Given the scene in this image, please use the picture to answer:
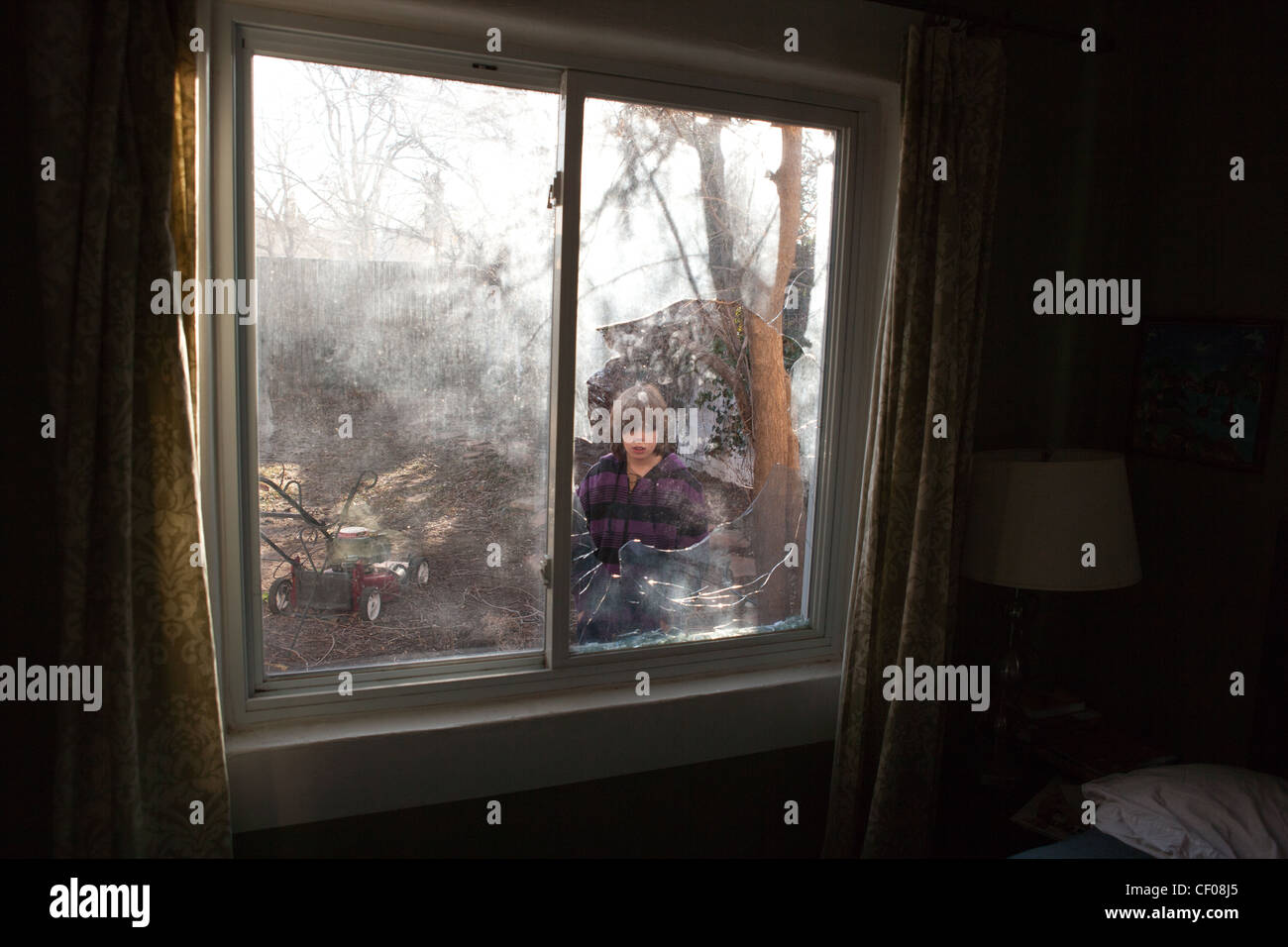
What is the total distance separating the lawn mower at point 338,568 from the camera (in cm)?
189

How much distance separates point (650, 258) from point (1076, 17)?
1.43m

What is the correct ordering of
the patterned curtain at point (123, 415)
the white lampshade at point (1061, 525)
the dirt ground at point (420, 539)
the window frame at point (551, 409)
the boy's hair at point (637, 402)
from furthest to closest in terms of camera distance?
the boy's hair at point (637, 402) < the white lampshade at point (1061, 525) < the dirt ground at point (420, 539) < the window frame at point (551, 409) < the patterned curtain at point (123, 415)

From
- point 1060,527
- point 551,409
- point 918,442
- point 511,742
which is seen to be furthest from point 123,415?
point 1060,527

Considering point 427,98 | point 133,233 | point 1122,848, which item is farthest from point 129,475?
point 1122,848

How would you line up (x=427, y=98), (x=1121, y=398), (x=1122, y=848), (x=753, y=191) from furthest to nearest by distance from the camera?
(x=1121, y=398) < (x=753, y=191) < (x=427, y=98) < (x=1122, y=848)

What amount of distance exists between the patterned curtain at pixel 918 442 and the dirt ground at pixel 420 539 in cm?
79

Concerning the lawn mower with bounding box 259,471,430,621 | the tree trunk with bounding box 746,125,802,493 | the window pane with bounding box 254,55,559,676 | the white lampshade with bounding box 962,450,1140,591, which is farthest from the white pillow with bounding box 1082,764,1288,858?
the lawn mower with bounding box 259,471,430,621

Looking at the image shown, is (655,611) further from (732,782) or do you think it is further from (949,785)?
(949,785)

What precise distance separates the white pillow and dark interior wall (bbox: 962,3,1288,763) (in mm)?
475

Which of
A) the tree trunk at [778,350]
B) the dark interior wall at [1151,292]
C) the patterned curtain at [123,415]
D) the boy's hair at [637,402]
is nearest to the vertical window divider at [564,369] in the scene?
the boy's hair at [637,402]

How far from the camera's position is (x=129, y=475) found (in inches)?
61.0

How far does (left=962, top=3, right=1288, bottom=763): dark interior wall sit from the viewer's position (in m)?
2.12

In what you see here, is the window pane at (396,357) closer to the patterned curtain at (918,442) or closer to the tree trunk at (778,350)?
the tree trunk at (778,350)

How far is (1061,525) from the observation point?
202 centimetres
